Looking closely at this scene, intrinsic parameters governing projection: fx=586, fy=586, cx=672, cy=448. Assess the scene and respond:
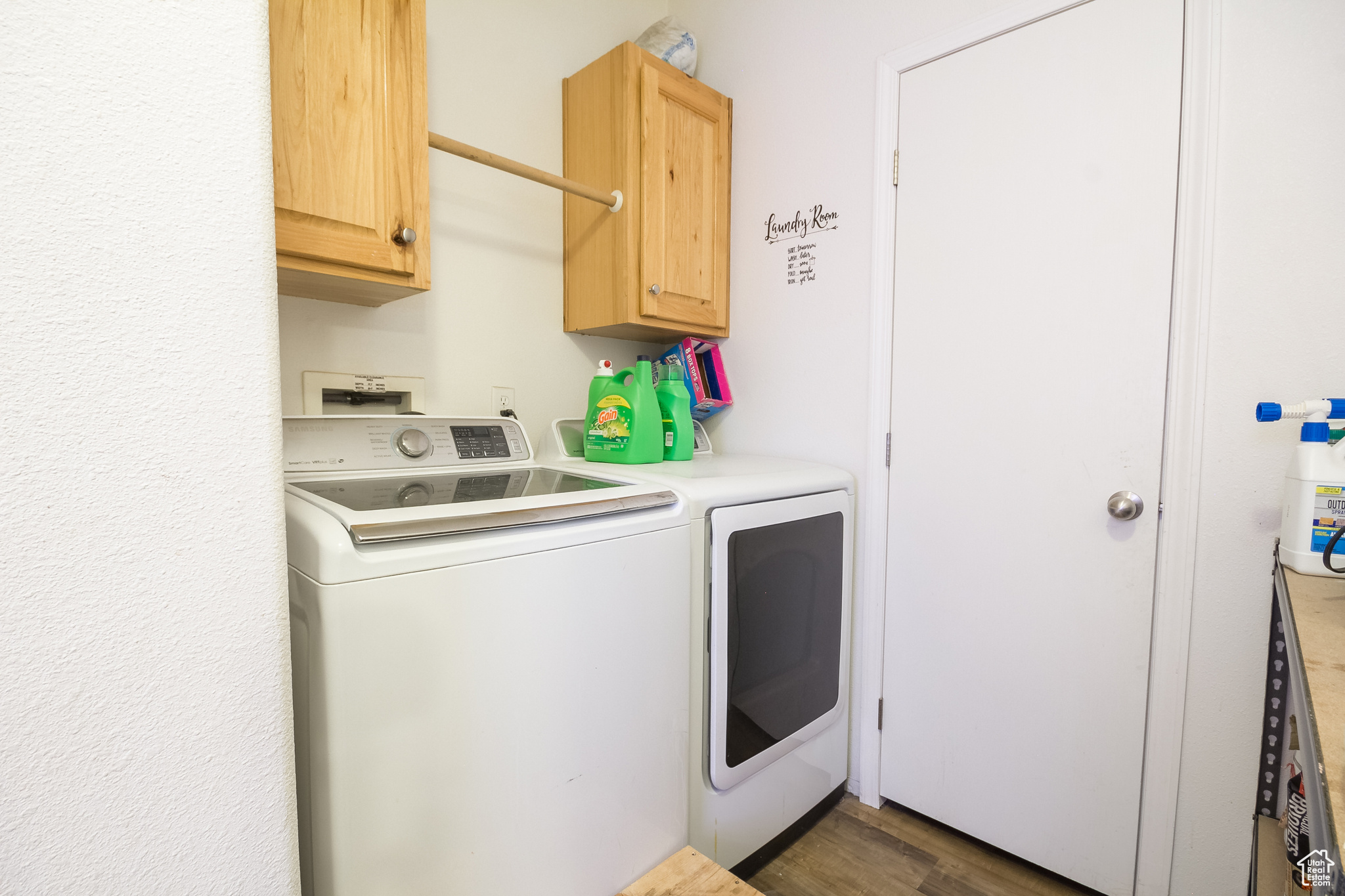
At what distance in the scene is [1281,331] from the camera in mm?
1166

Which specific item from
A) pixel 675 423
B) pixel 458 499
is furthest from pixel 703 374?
pixel 458 499

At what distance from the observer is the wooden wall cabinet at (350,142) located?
1.14 metres

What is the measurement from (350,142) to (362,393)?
63 cm

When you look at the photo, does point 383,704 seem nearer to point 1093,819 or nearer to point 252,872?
point 252,872

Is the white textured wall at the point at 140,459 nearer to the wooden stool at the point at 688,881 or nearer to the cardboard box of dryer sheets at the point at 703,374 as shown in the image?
the wooden stool at the point at 688,881

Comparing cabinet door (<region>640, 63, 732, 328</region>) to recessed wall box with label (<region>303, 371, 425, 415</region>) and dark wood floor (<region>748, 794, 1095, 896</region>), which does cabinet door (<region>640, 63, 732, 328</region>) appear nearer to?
recessed wall box with label (<region>303, 371, 425, 415</region>)

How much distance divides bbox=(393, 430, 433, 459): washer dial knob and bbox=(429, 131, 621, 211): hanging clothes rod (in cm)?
69

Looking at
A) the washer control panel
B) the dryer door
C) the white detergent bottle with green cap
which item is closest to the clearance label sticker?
the white detergent bottle with green cap

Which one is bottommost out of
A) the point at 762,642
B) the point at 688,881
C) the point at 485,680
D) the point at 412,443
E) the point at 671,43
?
the point at 688,881

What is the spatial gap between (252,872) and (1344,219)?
2.02 meters

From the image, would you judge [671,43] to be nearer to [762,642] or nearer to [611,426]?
[611,426]

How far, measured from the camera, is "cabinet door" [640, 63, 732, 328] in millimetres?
1757

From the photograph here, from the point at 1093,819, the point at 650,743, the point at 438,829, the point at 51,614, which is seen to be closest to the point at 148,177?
the point at 51,614

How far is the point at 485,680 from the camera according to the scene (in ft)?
3.02
